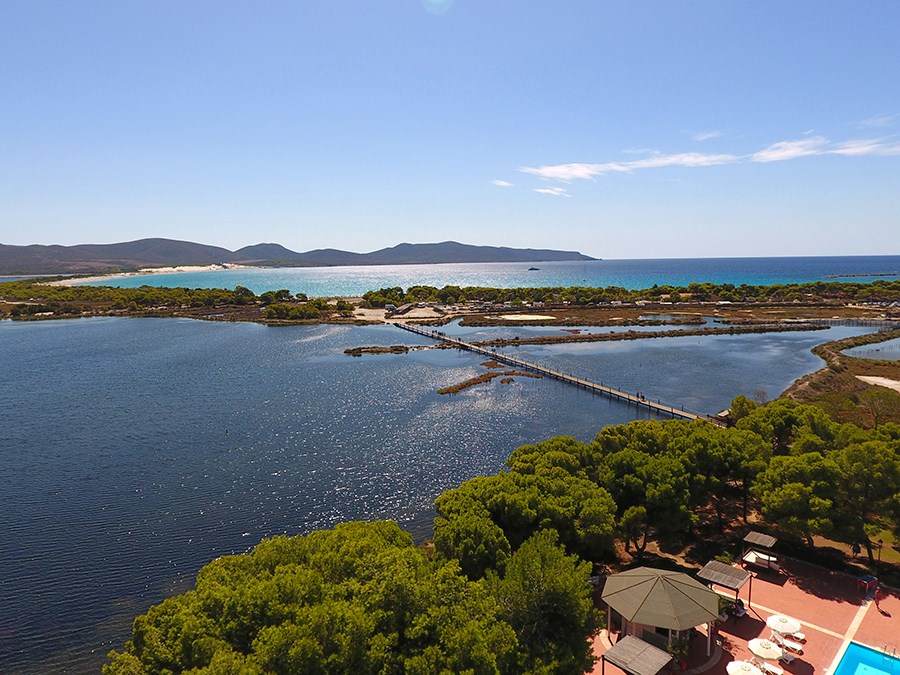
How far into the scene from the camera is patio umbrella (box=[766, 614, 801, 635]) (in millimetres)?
18516

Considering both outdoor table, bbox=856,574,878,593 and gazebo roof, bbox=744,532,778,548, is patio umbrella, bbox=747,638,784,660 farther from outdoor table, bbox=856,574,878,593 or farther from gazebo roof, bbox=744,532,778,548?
outdoor table, bbox=856,574,878,593

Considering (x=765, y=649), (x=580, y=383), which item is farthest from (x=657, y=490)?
(x=580, y=383)

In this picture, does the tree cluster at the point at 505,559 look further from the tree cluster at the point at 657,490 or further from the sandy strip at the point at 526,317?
the sandy strip at the point at 526,317

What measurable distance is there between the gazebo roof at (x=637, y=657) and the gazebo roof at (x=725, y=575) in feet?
16.2

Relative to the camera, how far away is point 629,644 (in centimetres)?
1773

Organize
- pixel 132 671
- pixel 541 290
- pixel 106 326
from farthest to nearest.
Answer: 1. pixel 541 290
2. pixel 106 326
3. pixel 132 671

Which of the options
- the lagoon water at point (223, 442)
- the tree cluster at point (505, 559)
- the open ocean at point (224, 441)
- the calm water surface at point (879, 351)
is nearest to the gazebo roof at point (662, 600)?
the tree cluster at point (505, 559)

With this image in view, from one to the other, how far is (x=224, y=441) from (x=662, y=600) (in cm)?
3911

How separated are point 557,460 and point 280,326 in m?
104

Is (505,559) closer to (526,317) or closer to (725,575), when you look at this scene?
(725,575)

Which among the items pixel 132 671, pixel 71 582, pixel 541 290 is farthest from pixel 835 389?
pixel 541 290

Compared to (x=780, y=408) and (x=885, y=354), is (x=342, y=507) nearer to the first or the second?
(x=780, y=408)

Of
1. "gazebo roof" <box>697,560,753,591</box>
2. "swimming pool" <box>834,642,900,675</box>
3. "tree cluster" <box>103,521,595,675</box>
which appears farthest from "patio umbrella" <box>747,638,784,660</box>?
"tree cluster" <box>103,521,595,675</box>

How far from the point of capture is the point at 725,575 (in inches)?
831
